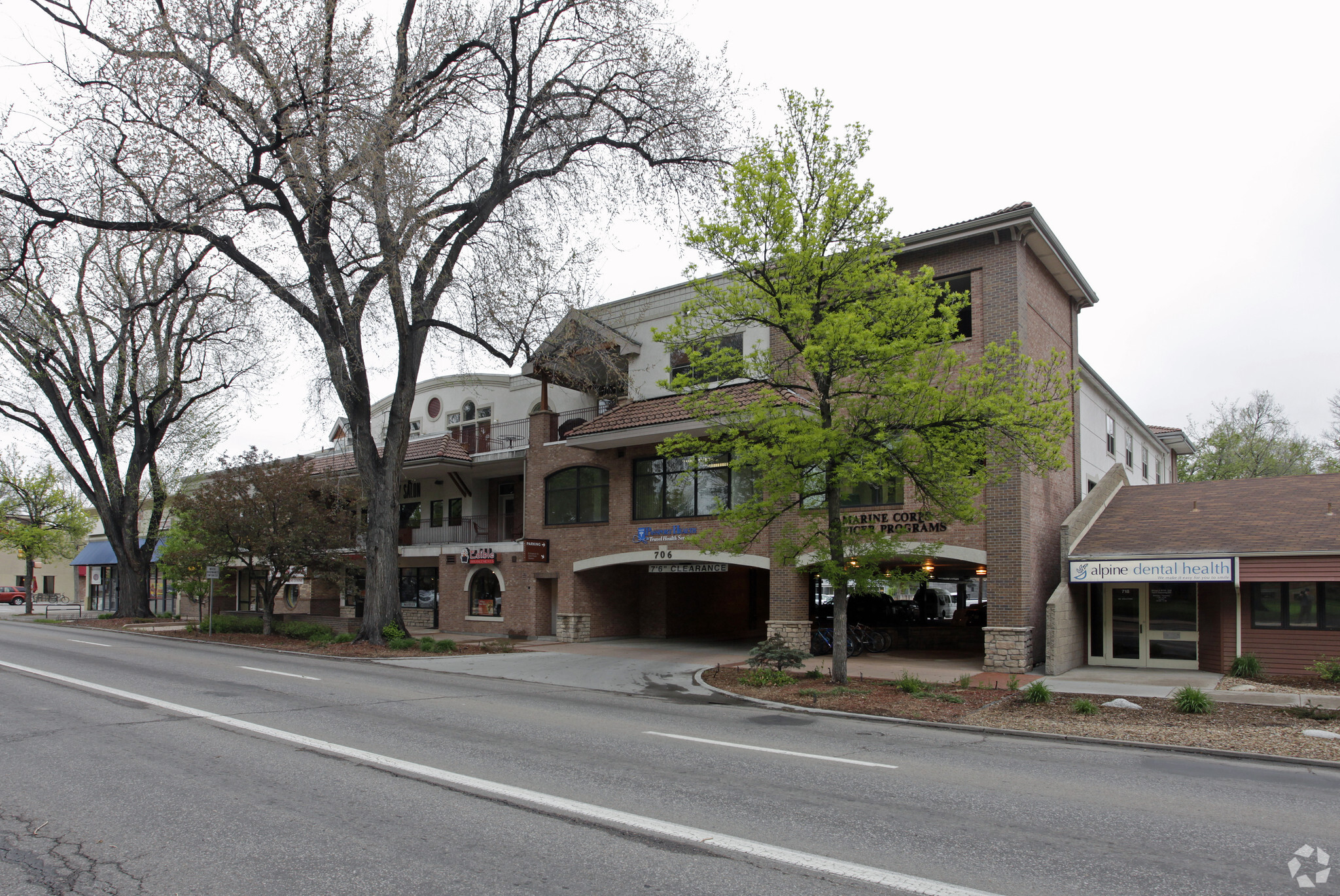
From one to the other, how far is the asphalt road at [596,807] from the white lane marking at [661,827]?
0.03m

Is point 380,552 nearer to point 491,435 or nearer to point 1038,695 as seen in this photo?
point 491,435

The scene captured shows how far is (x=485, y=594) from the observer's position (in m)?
29.1

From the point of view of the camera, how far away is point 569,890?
466 cm

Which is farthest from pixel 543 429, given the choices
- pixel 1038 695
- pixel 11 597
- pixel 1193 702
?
pixel 11 597

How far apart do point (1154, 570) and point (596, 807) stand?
47.0 feet

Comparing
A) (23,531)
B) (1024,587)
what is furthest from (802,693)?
(23,531)

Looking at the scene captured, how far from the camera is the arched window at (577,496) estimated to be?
82.8 ft

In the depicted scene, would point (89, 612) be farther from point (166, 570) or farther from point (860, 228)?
point (860, 228)

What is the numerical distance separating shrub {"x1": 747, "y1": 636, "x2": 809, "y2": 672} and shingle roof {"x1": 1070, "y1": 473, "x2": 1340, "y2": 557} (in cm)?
680

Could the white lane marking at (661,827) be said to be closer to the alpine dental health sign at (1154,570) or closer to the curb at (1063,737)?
the curb at (1063,737)

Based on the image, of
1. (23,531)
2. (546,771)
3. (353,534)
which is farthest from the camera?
(23,531)

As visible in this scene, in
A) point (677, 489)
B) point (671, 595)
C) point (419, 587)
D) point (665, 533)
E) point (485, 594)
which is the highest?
point (677, 489)

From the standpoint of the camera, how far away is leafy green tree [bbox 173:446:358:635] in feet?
76.9

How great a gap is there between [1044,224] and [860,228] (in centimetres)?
705
